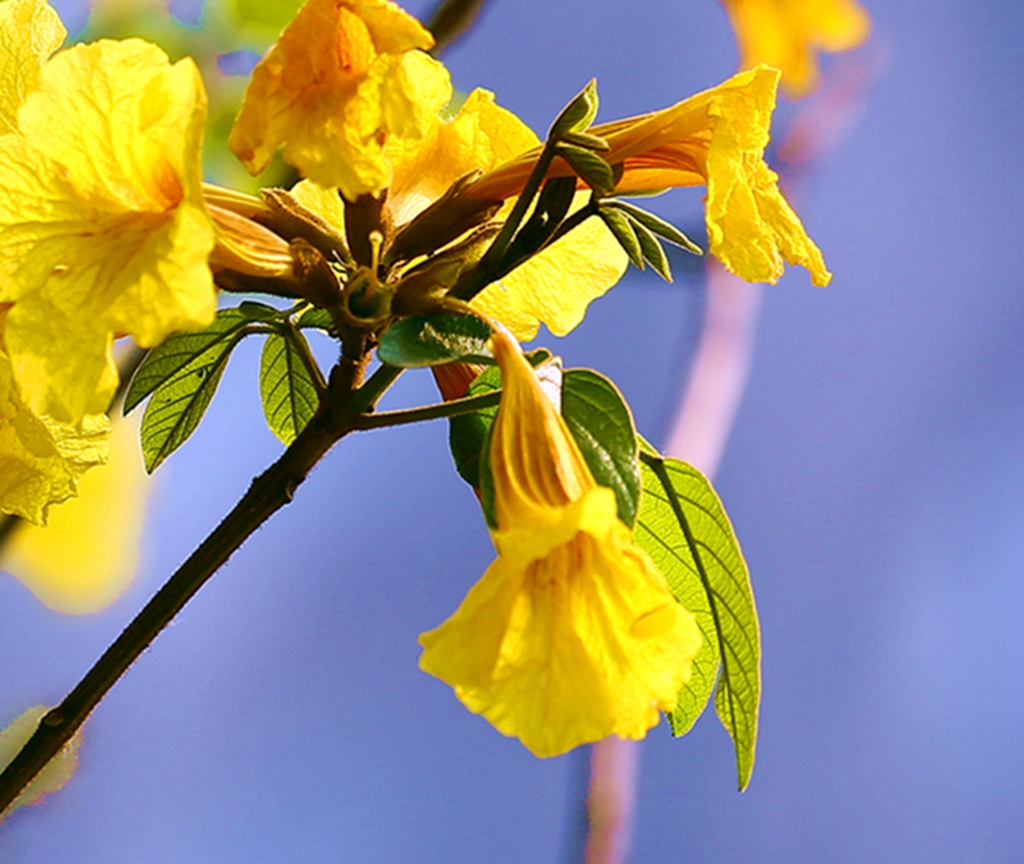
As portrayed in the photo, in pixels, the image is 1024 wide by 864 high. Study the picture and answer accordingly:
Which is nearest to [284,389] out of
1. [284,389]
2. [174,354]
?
[284,389]

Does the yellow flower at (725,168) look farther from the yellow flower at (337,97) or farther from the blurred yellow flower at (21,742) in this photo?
the blurred yellow flower at (21,742)

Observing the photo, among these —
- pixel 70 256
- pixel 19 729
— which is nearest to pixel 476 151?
pixel 70 256

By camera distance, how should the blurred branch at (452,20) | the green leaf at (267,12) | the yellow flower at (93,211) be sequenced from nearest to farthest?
the yellow flower at (93,211), the blurred branch at (452,20), the green leaf at (267,12)

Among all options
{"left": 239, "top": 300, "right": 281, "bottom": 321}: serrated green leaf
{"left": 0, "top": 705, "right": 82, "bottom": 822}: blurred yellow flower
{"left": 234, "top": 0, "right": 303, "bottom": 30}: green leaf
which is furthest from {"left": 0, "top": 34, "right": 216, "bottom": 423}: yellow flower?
{"left": 0, "top": 705, "right": 82, "bottom": 822}: blurred yellow flower

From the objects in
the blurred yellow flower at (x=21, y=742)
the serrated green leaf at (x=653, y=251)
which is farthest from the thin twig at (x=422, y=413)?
the blurred yellow flower at (x=21, y=742)

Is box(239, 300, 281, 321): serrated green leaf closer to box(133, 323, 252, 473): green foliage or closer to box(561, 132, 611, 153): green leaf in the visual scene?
box(133, 323, 252, 473): green foliage

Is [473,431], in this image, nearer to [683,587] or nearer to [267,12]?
[683,587]
